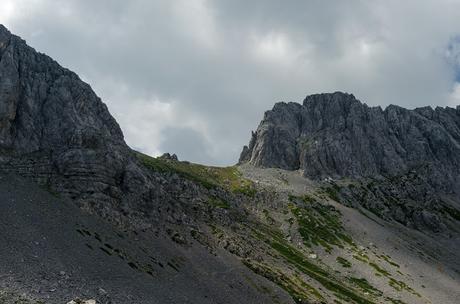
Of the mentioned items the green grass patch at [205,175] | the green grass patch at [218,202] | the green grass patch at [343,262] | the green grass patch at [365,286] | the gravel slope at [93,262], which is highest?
the green grass patch at [205,175]

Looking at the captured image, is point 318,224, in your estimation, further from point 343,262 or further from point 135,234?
point 135,234

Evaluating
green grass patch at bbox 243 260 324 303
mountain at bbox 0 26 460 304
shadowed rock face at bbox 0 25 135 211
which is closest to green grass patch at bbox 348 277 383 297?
mountain at bbox 0 26 460 304

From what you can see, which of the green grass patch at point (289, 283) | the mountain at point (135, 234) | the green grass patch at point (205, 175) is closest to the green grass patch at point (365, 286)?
the mountain at point (135, 234)

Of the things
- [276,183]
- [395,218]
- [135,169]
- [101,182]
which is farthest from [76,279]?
[395,218]

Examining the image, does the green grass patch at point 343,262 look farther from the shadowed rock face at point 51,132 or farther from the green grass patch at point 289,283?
the shadowed rock face at point 51,132

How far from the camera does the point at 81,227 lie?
68.9 meters

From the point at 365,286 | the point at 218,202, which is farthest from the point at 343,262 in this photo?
the point at 218,202

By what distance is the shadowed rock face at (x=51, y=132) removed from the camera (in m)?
82.9

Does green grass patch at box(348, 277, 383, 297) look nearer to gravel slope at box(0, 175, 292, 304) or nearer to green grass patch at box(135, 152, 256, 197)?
gravel slope at box(0, 175, 292, 304)

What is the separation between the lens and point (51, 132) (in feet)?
303

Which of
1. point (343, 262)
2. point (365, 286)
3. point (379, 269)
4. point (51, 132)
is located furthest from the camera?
point (343, 262)

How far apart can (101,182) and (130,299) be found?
1539 inches

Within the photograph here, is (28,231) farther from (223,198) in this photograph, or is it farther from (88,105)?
(223,198)

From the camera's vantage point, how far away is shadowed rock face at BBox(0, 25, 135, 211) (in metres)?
82.9
